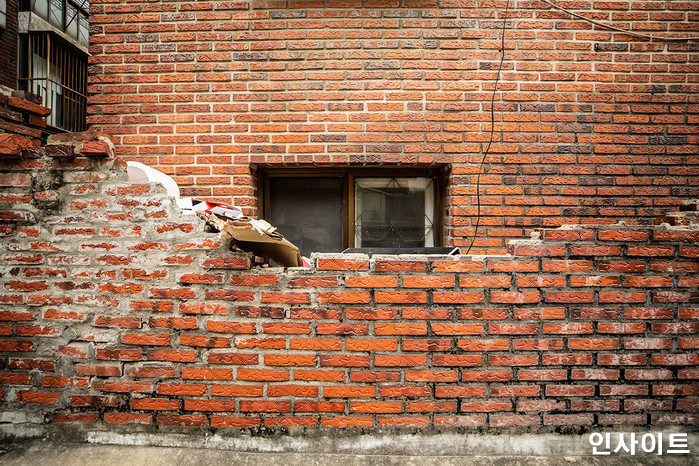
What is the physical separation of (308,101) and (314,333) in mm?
1888

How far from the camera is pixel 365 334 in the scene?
6.27ft

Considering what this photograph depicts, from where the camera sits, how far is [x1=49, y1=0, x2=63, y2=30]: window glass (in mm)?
9695

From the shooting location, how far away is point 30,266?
1.98 metres

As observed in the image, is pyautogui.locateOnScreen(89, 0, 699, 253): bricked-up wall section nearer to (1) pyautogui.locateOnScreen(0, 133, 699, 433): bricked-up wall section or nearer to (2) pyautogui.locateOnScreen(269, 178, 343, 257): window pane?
(2) pyautogui.locateOnScreen(269, 178, 343, 257): window pane

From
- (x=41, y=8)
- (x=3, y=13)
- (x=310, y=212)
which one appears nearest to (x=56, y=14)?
(x=41, y=8)

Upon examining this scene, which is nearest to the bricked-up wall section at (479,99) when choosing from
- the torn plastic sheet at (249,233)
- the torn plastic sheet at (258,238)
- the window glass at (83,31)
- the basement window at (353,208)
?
the basement window at (353,208)

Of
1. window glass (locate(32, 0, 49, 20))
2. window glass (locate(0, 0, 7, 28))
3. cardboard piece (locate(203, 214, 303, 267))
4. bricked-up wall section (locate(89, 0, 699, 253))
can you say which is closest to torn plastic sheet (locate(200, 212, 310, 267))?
cardboard piece (locate(203, 214, 303, 267))

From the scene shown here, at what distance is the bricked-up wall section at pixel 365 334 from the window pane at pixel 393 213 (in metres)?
1.18

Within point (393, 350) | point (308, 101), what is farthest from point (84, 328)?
point (308, 101)

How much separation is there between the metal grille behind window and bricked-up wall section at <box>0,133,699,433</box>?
8966 millimetres

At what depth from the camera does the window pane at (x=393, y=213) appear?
307 cm

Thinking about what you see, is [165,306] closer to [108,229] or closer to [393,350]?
[108,229]

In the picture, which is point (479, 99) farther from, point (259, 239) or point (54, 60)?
point (54, 60)

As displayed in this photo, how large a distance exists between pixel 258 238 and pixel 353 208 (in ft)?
4.43
